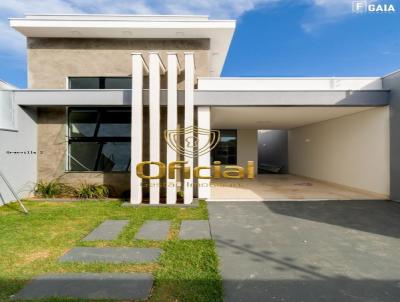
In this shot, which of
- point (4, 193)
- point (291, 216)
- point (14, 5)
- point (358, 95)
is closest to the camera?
point (291, 216)

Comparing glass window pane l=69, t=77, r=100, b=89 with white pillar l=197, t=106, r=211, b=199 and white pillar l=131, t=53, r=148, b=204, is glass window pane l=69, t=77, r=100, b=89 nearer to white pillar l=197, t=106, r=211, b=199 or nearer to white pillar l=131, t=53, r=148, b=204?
white pillar l=131, t=53, r=148, b=204

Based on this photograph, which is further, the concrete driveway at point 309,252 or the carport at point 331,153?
the carport at point 331,153

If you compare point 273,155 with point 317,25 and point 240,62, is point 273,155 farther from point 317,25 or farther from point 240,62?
point 317,25

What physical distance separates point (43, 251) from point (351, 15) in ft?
34.3

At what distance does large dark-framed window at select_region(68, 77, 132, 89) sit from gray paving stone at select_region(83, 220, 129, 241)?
5231 millimetres

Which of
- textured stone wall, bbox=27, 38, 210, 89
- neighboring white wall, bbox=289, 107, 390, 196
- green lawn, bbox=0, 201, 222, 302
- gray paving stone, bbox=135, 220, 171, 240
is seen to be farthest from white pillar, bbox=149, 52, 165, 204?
neighboring white wall, bbox=289, 107, 390, 196

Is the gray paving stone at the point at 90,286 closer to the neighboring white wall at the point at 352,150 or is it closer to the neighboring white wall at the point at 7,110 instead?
the neighboring white wall at the point at 7,110

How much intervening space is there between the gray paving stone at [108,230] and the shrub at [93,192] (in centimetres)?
283

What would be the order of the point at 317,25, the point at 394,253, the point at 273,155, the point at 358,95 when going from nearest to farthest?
the point at 394,253
the point at 358,95
the point at 317,25
the point at 273,155

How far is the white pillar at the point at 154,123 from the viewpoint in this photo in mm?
7273

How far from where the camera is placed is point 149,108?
24.7 ft

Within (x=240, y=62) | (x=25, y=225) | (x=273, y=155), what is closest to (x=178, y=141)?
(x=25, y=225)

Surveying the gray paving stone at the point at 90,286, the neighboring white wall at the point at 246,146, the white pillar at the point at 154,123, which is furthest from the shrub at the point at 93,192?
the neighboring white wall at the point at 246,146

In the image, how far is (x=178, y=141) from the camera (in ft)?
26.1
